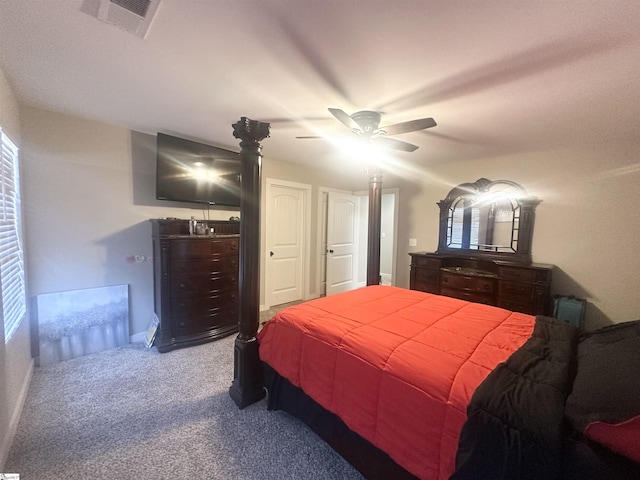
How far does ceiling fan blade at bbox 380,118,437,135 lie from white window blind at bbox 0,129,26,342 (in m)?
2.66

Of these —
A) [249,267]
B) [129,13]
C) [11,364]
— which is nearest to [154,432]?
[11,364]

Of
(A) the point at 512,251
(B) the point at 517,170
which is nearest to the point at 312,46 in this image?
(B) the point at 517,170

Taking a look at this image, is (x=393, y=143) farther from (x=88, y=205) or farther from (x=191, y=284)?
(x=88, y=205)

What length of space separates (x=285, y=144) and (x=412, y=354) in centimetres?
280

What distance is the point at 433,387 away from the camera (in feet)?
3.79

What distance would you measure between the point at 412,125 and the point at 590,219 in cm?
276

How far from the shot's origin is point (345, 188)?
5145 mm

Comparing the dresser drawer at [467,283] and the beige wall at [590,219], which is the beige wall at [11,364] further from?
the beige wall at [590,219]

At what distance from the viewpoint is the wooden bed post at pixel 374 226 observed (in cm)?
324

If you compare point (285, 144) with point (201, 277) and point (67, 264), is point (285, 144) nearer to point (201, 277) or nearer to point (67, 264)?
point (201, 277)

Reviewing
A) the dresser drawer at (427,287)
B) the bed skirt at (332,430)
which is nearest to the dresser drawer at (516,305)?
the dresser drawer at (427,287)

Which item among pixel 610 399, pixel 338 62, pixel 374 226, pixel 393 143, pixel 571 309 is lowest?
pixel 571 309

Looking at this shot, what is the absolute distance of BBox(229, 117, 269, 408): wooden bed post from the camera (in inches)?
79.5

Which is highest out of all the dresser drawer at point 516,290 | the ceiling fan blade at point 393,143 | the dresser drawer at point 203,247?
the ceiling fan blade at point 393,143
